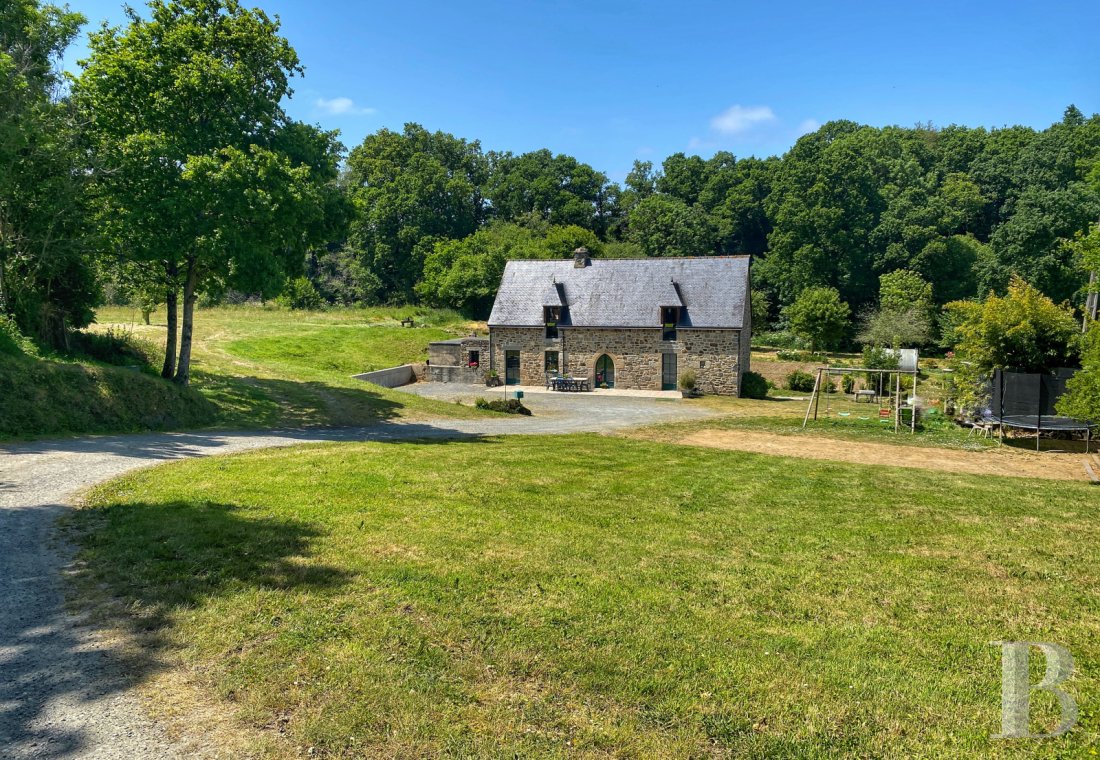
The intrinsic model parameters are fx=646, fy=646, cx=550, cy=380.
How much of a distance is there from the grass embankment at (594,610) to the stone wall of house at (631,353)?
23.5 meters

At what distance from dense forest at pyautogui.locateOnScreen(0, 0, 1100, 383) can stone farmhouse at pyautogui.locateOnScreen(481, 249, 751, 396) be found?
11.1 m

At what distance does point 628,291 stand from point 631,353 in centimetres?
371

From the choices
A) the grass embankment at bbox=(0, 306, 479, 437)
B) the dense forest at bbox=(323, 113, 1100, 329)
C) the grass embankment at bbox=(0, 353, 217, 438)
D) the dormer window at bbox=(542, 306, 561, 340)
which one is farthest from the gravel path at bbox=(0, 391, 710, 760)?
the dense forest at bbox=(323, 113, 1100, 329)

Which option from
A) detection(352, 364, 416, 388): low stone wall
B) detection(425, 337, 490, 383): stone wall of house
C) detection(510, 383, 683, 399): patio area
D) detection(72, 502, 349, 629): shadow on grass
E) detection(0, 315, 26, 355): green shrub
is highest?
detection(0, 315, 26, 355): green shrub

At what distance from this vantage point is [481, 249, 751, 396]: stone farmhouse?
34531 millimetres

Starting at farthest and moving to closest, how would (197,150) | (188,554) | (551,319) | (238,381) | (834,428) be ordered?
(551,319) → (238,381) → (834,428) → (197,150) → (188,554)

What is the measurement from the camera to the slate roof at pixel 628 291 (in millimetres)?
34906

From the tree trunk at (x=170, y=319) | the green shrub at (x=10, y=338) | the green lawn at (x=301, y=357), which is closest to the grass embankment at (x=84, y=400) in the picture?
the green shrub at (x=10, y=338)

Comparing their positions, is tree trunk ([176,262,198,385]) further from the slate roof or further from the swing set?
the swing set

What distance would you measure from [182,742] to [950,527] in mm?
9504

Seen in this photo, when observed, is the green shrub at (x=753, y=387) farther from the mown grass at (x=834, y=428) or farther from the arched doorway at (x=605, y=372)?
the arched doorway at (x=605, y=372)

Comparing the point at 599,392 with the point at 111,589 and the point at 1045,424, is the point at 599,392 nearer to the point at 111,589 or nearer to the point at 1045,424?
the point at 1045,424

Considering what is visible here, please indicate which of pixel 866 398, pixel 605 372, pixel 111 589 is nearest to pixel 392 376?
pixel 605 372

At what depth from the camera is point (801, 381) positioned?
3653 centimetres
